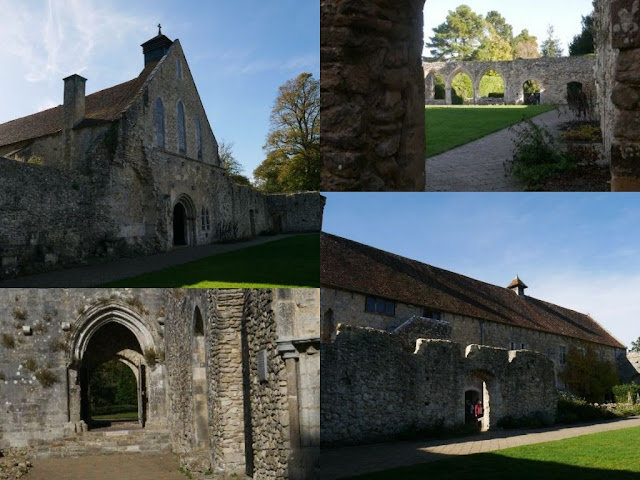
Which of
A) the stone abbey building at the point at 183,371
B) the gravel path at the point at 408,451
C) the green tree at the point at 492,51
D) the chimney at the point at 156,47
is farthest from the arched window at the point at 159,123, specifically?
the green tree at the point at 492,51

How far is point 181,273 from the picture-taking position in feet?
33.9

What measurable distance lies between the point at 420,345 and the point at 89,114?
11641mm

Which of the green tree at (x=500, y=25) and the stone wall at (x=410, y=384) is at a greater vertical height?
the green tree at (x=500, y=25)

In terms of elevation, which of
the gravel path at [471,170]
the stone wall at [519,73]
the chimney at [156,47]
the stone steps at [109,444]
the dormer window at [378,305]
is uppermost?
the stone wall at [519,73]

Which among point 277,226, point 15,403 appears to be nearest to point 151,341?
point 15,403

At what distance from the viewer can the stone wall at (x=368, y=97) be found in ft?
12.6

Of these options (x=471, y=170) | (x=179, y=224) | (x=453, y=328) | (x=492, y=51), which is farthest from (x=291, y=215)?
(x=492, y=51)

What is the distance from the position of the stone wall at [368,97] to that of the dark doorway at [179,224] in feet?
43.0

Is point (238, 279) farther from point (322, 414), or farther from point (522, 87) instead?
point (522, 87)

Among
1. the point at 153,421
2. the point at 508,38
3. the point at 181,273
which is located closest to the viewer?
the point at 181,273

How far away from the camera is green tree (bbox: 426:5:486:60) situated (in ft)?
82.6

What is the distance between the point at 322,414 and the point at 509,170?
2.75 m

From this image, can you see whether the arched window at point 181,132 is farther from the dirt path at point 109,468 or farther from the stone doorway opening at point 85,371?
the dirt path at point 109,468

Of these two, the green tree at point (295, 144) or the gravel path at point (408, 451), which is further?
the green tree at point (295, 144)
